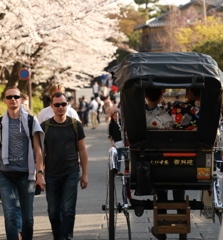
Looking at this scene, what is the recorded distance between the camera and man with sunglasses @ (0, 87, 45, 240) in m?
5.47

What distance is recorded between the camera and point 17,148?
5.54m

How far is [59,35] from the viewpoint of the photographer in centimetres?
2116

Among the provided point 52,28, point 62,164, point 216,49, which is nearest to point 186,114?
point 62,164

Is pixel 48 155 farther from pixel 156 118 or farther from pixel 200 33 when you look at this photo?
pixel 200 33

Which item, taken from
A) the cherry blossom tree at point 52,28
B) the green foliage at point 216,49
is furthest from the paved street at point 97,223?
the green foliage at point 216,49

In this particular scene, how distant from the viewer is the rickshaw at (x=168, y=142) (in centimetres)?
504

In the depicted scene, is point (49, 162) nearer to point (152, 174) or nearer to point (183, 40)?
point (152, 174)

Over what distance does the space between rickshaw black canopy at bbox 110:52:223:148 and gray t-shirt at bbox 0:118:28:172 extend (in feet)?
3.68

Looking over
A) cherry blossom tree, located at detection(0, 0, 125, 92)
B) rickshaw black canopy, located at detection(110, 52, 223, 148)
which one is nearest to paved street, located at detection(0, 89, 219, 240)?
rickshaw black canopy, located at detection(110, 52, 223, 148)

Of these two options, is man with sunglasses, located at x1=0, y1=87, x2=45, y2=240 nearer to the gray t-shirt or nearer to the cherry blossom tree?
the gray t-shirt

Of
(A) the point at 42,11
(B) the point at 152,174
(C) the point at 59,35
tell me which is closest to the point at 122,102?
(B) the point at 152,174

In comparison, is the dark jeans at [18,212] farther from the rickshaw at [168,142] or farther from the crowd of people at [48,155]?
the rickshaw at [168,142]

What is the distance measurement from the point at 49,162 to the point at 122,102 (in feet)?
3.82

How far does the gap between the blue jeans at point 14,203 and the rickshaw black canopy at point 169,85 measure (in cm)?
121
